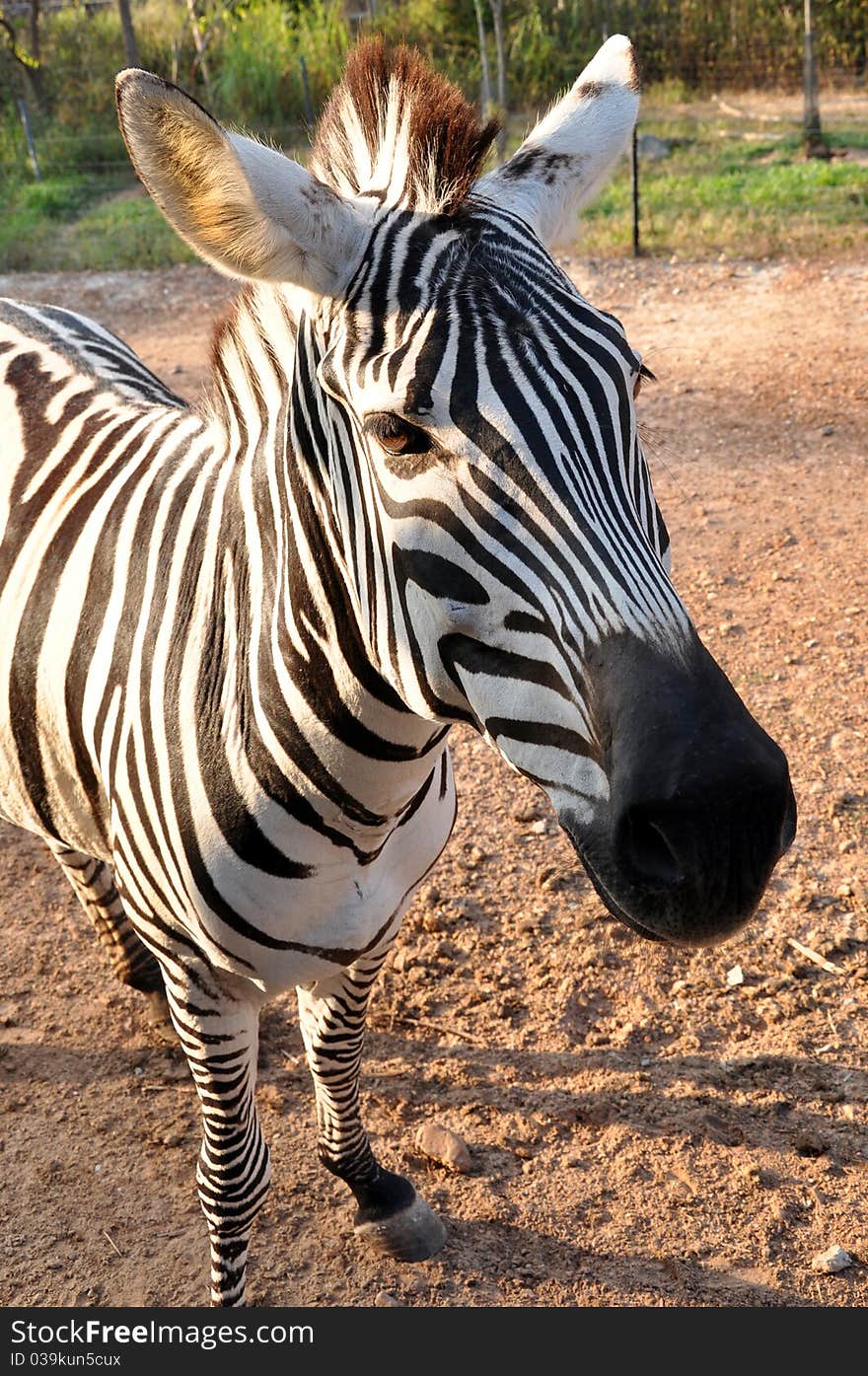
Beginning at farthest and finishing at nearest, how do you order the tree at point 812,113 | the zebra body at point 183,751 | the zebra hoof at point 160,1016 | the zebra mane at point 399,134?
the tree at point 812,113 → the zebra hoof at point 160,1016 → the zebra body at point 183,751 → the zebra mane at point 399,134

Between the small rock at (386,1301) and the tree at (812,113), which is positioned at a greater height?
the tree at (812,113)

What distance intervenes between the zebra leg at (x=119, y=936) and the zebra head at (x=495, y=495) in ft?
7.49

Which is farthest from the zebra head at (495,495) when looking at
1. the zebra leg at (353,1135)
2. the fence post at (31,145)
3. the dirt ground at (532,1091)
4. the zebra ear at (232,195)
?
the fence post at (31,145)

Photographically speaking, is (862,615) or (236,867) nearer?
(236,867)

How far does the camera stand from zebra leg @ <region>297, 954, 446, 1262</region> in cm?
293

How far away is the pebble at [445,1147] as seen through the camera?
327 centimetres

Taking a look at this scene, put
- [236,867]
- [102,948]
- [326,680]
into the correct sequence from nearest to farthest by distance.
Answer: [326,680], [236,867], [102,948]

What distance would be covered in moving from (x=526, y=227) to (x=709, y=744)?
962 millimetres

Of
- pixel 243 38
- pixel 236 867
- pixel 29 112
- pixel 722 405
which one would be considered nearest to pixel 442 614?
pixel 236 867

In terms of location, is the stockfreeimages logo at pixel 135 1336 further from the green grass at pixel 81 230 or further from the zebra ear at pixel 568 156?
the green grass at pixel 81 230

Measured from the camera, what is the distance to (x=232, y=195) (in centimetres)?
171

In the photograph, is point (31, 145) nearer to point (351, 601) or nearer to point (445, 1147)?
point (445, 1147)

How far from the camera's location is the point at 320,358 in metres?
1.87

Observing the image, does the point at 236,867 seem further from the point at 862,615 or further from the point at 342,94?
the point at 862,615
